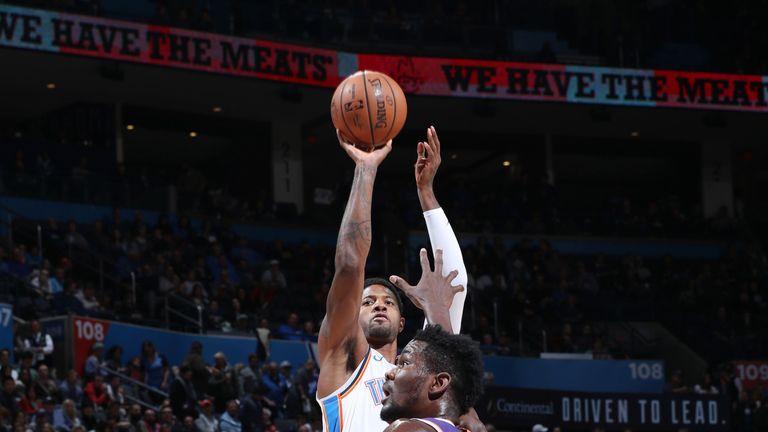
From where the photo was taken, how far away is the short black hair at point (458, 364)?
16.3 feet

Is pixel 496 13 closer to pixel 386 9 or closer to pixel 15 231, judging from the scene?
pixel 386 9

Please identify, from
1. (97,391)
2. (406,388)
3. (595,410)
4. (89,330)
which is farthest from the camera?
(595,410)

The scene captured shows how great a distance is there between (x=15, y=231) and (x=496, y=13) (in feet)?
51.2

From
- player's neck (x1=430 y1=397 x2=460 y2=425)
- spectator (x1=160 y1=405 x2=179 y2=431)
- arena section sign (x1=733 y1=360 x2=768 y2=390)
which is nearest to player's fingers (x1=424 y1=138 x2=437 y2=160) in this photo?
player's neck (x1=430 y1=397 x2=460 y2=425)

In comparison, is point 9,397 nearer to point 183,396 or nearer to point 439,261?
point 183,396

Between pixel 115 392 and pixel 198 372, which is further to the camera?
pixel 198 372

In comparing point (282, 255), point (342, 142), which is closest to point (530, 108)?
point (282, 255)

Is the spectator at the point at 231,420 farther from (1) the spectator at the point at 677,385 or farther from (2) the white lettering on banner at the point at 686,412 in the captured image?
(1) the spectator at the point at 677,385

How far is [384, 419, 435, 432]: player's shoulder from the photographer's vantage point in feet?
15.1

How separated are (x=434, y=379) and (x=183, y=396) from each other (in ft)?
44.8

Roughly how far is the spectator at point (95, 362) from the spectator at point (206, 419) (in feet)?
6.31

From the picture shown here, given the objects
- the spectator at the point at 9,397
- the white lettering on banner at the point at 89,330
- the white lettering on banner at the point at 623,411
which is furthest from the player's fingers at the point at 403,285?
the white lettering on banner at the point at 623,411

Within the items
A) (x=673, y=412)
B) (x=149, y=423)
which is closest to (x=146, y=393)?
(x=149, y=423)

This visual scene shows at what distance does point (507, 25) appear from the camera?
34656 millimetres
